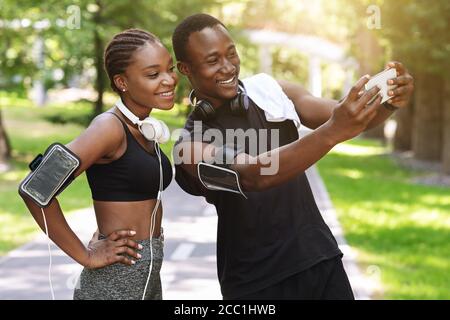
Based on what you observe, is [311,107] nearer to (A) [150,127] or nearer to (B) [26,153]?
(A) [150,127]

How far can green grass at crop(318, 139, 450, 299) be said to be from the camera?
7613 millimetres

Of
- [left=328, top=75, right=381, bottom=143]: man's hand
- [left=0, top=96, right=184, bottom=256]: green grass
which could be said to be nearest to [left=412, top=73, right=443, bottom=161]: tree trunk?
[left=0, top=96, right=184, bottom=256]: green grass

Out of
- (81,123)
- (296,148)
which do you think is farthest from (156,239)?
(81,123)

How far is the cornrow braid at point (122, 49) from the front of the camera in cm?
324

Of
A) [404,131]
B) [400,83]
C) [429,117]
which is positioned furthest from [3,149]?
[400,83]

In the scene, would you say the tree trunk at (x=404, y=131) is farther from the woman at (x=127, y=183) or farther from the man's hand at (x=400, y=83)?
the man's hand at (x=400, y=83)

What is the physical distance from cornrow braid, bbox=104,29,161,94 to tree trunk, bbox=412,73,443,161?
16.9 meters

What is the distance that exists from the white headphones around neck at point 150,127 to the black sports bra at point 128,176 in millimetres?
43

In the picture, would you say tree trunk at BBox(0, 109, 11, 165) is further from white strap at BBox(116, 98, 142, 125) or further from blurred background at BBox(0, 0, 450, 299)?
white strap at BBox(116, 98, 142, 125)

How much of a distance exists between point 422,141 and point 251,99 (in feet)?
58.1

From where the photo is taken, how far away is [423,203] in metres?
13.1

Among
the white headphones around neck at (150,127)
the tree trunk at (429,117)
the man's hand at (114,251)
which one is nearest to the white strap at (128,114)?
the white headphones around neck at (150,127)
